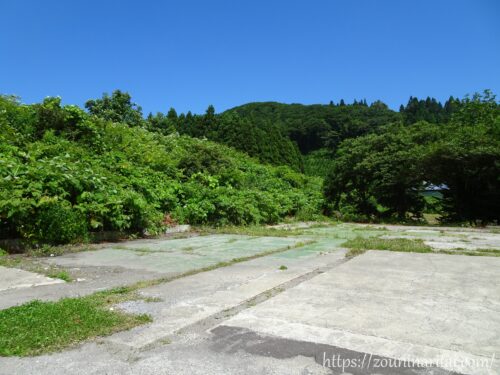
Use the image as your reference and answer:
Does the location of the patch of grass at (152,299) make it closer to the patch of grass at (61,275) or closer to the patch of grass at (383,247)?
the patch of grass at (61,275)

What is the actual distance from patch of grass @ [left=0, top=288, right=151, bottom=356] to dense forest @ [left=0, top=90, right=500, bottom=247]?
3289mm

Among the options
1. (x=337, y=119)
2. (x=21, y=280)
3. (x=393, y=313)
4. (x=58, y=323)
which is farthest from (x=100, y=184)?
(x=337, y=119)

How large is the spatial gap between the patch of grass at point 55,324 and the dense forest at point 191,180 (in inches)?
129

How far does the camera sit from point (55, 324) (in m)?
2.86

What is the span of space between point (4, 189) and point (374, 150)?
14.2 meters

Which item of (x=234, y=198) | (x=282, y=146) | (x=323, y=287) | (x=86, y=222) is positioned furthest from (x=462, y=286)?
(x=282, y=146)

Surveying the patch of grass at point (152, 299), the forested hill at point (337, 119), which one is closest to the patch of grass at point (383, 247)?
the patch of grass at point (152, 299)

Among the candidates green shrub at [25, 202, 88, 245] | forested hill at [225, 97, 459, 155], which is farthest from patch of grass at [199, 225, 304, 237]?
forested hill at [225, 97, 459, 155]

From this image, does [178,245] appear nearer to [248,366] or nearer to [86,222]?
[86,222]

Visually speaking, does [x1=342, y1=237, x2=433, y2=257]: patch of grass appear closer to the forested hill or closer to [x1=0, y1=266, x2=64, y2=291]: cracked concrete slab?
[x1=0, y1=266, x2=64, y2=291]: cracked concrete slab

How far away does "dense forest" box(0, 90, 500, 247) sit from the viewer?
22.5ft

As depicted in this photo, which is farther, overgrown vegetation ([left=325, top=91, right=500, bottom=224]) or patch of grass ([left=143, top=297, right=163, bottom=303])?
overgrown vegetation ([left=325, top=91, right=500, bottom=224])

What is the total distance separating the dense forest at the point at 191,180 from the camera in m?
6.86

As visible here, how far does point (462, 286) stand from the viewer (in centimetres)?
406
